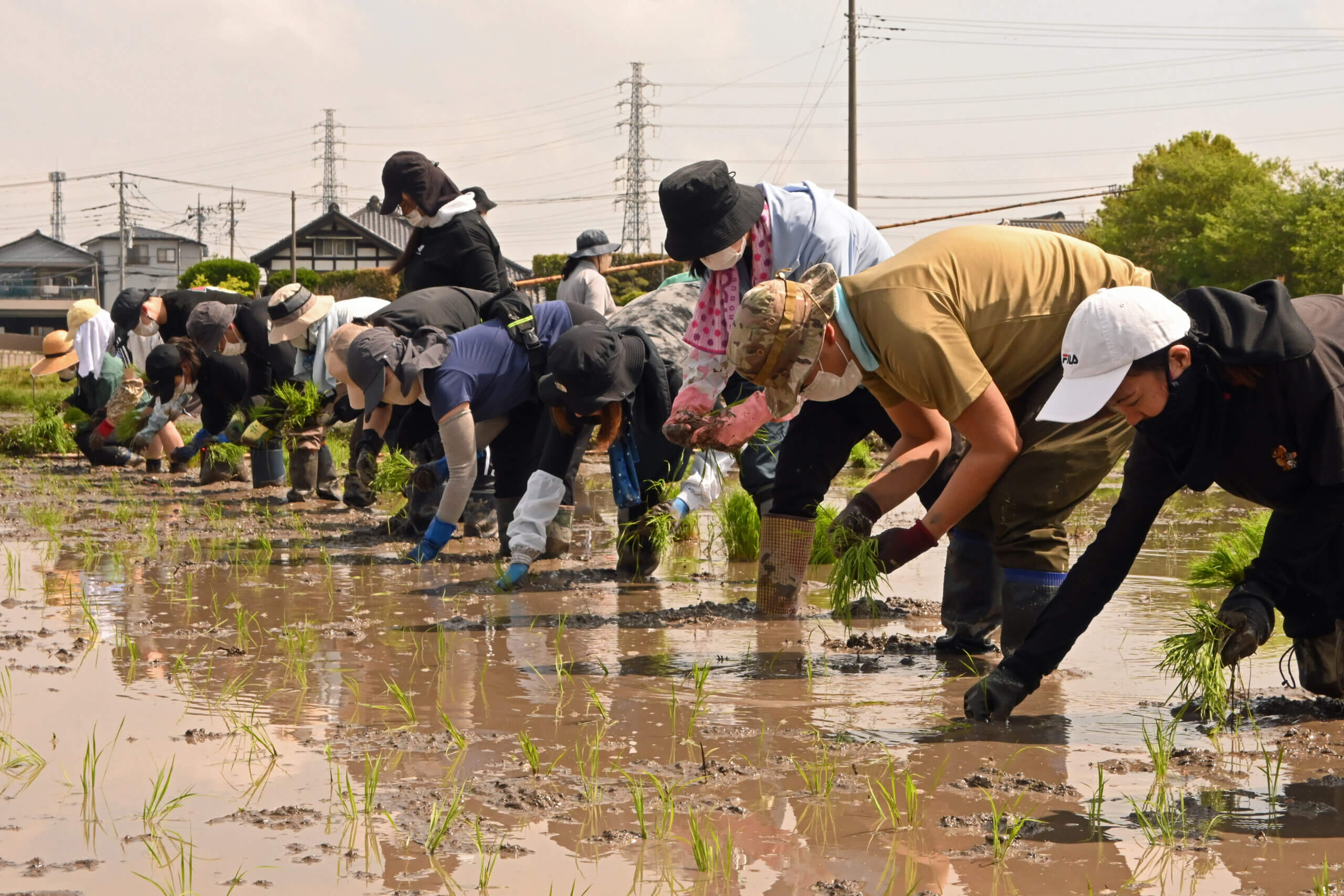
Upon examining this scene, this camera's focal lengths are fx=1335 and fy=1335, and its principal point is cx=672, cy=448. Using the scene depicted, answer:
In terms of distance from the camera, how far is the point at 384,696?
148 inches

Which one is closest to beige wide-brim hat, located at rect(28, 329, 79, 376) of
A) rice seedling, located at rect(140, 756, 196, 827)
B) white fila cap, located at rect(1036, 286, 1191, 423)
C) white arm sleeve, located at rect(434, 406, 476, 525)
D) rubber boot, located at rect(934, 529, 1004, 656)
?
white arm sleeve, located at rect(434, 406, 476, 525)

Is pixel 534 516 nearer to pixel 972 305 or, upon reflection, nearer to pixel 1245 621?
pixel 972 305

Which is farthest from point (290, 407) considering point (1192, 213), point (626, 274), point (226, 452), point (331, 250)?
point (331, 250)

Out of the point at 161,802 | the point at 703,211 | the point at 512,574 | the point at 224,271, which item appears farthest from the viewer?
the point at 224,271

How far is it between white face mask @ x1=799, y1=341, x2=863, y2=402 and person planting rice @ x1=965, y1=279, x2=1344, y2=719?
34.7 inches

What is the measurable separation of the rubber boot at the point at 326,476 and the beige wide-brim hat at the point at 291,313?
124cm

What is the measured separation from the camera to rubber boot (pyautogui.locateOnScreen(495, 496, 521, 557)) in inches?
250

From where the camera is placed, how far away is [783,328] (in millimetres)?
3484

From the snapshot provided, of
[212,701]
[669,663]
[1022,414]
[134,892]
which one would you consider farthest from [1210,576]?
[134,892]

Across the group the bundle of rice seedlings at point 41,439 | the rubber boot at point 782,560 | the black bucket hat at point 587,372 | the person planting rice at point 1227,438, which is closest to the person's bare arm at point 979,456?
the person planting rice at point 1227,438

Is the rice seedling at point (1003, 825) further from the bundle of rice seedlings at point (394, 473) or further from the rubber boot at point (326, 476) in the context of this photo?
the rubber boot at point (326, 476)

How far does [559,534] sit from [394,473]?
1.67m

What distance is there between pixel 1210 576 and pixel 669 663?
2.05m

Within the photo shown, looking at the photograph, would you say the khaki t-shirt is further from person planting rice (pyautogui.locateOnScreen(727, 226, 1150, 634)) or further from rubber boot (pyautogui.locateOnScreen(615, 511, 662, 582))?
rubber boot (pyautogui.locateOnScreen(615, 511, 662, 582))
